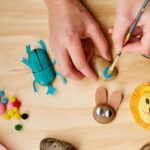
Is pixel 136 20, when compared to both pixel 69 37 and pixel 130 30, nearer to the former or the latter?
pixel 130 30

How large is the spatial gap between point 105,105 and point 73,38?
6.6 inches

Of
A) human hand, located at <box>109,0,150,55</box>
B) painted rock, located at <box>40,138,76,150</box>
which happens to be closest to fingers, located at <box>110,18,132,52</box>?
human hand, located at <box>109,0,150,55</box>

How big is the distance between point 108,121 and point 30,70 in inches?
8.6

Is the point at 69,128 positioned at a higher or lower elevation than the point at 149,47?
lower

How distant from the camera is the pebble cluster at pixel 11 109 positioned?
34.8 inches

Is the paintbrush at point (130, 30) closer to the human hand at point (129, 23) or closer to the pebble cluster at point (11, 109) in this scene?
the human hand at point (129, 23)

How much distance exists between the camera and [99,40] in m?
0.89

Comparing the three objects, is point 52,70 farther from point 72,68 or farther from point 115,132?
point 115,132

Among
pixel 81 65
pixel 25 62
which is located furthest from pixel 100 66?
pixel 25 62

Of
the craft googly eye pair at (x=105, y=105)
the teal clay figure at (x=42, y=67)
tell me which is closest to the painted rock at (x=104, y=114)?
the craft googly eye pair at (x=105, y=105)

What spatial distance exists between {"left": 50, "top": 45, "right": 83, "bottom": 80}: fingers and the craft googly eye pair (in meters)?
0.06

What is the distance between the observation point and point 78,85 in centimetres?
89

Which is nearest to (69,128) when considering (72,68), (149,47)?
(72,68)

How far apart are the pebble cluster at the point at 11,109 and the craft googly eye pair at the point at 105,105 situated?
0.16m
